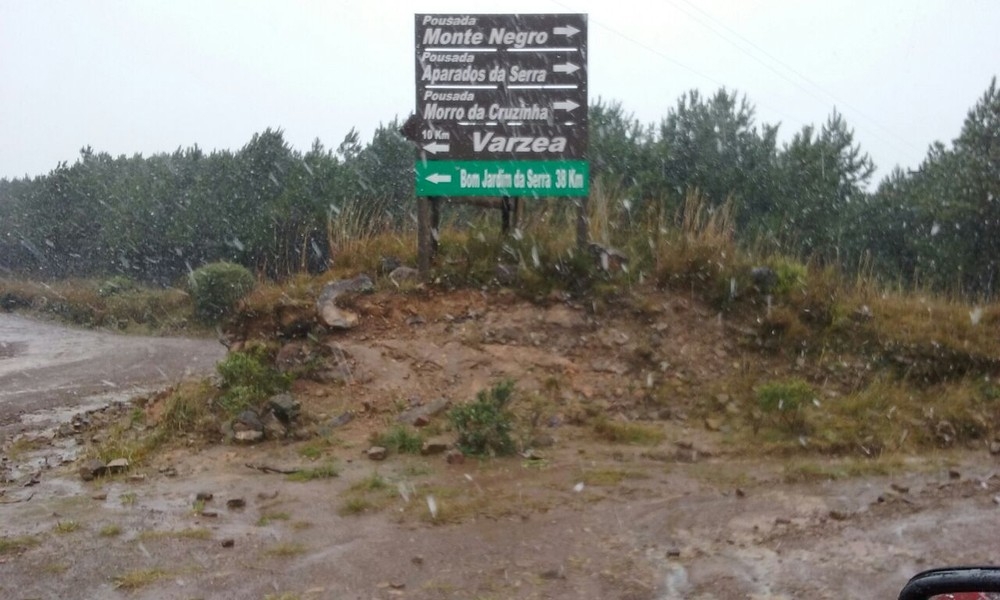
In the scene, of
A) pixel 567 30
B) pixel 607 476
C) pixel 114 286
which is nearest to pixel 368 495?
pixel 607 476

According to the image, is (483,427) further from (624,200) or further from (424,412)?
(624,200)

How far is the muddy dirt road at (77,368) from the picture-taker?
43.7 feet

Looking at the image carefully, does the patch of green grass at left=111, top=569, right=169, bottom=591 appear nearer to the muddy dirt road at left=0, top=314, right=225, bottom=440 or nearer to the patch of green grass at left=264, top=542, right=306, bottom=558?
the patch of green grass at left=264, top=542, right=306, bottom=558

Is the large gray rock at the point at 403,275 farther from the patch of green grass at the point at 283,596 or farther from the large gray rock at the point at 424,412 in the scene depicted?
the patch of green grass at the point at 283,596

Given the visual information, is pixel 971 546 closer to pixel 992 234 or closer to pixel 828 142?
pixel 992 234

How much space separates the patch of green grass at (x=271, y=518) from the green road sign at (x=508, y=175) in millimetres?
4946

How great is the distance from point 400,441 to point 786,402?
331 centimetres

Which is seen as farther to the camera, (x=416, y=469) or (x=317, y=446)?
(x=317, y=446)

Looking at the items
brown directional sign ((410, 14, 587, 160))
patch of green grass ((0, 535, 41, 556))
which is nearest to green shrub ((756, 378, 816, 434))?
brown directional sign ((410, 14, 587, 160))

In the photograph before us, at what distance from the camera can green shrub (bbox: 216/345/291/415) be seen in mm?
9219

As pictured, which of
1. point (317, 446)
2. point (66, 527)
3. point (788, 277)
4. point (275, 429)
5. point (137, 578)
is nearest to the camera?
point (137, 578)

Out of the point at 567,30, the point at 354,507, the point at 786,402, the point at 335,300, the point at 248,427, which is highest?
the point at 567,30

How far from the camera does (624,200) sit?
13.1 meters

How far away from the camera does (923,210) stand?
26.8 metres
